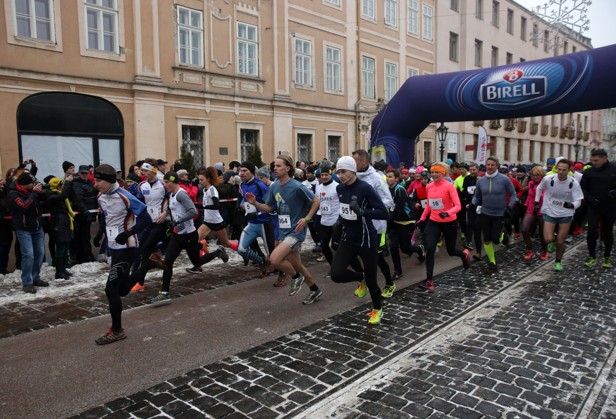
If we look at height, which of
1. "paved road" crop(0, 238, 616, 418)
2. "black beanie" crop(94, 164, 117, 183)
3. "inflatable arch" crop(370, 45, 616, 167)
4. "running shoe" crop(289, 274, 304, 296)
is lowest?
"paved road" crop(0, 238, 616, 418)

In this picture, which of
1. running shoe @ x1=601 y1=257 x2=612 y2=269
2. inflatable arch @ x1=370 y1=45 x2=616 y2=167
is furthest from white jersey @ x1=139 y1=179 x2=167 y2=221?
inflatable arch @ x1=370 y1=45 x2=616 y2=167

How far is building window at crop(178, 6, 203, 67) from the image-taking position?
Result: 56.5 feet

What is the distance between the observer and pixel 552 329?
5289mm

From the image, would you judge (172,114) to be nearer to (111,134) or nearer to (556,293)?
(111,134)

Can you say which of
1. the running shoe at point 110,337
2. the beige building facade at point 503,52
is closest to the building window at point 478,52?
the beige building facade at point 503,52

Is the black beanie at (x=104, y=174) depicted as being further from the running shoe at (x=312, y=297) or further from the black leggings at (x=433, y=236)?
the black leggings at (x=433, y=236)

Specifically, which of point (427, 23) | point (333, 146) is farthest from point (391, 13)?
point (333, 146)

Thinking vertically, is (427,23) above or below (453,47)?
above

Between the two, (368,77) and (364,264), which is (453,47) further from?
(364,264)

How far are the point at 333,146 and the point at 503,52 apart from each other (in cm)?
2205

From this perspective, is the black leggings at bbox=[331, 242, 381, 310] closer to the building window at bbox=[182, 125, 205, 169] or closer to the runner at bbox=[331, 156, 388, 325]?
the runner at bbox=[331, 156, 388, 325]

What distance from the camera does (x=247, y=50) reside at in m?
19.5

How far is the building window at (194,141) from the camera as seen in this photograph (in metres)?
17.7

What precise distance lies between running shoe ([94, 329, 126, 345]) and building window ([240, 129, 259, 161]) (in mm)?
14845
